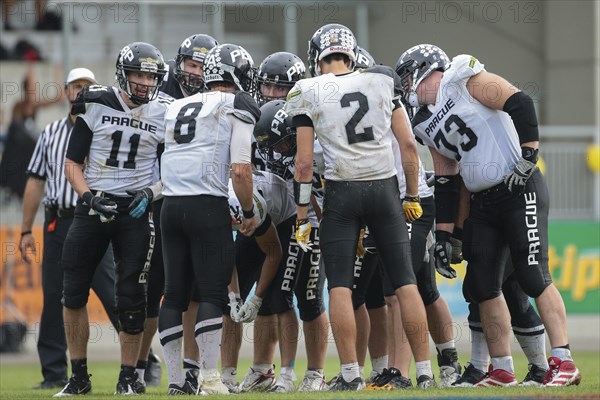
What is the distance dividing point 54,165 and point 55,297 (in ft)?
3.88

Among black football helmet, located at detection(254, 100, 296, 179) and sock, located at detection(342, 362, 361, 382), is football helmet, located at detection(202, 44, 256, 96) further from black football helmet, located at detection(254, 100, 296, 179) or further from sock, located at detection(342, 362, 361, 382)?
sock, located at detection(342, 362, 361, 382)

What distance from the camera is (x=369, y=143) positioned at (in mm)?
7180

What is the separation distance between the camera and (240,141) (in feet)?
23.7

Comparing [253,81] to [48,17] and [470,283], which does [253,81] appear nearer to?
[470,283]

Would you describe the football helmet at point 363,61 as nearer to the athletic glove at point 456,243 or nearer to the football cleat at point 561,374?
the athletic glove at point 456,243

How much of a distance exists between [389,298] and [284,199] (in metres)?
1.06

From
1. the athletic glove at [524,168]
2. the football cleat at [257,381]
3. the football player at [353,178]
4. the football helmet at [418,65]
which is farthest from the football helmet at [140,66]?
the athletic glove at [524,168]

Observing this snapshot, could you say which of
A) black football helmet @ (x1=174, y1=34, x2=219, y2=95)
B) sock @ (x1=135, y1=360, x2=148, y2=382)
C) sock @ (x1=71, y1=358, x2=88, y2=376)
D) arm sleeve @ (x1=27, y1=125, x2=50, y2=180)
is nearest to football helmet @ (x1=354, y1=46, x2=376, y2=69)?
black football helmet @ (x1=174, y1=34, x2=219, y2=95)

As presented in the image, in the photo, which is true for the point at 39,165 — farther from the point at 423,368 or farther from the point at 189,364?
the point at 423,368

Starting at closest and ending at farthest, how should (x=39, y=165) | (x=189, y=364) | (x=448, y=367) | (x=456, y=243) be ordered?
(x=189, y=364), (x=456, y=243), (x=448, y=367), (x=39, y=165)

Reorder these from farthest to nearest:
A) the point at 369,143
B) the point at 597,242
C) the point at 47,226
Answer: the point at 597,242 < the point at 47,226 < the point at 369,143

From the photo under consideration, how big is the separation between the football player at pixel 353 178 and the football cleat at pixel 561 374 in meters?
0.81

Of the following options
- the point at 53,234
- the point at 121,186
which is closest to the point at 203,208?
the point at 121,186

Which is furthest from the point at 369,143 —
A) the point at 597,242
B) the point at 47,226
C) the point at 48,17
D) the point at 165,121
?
the point at 48,17
